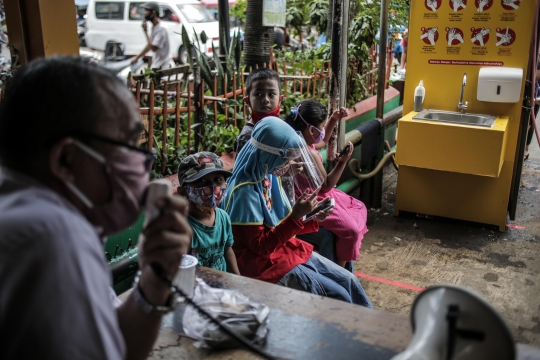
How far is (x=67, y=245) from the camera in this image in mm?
959

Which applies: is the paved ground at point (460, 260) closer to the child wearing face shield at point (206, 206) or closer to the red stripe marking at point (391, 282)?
the red stripe marking at point (391, 282)

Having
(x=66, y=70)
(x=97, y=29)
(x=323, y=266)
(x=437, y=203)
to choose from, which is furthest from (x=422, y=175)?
(x=97, y=29)

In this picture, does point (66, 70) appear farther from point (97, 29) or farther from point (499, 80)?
point (97, 29)

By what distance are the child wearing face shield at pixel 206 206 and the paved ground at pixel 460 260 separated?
1.82m

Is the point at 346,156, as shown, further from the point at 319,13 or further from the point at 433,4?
the point at 319,13

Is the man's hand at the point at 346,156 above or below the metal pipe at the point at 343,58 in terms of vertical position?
below

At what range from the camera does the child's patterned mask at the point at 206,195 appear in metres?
2.50

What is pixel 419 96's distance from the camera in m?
5.30

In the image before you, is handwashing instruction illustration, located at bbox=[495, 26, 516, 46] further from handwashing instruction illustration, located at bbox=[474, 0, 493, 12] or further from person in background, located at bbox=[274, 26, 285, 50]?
person in background, located at bbox=[274, 26, 285, 50]

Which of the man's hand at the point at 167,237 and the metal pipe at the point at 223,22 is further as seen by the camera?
the metal pipe at the point at 223,22

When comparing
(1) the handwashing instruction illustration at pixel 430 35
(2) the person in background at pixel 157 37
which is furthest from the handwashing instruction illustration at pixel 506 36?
(2) the person in background at pixel 157 37

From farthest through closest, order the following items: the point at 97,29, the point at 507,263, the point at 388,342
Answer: the point at 97,29 < the point at 507,263 < the point at 388,342

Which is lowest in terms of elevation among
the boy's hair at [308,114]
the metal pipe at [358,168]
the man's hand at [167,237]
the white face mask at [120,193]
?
the metal pipe at [358,168]

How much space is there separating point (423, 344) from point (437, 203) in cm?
440
